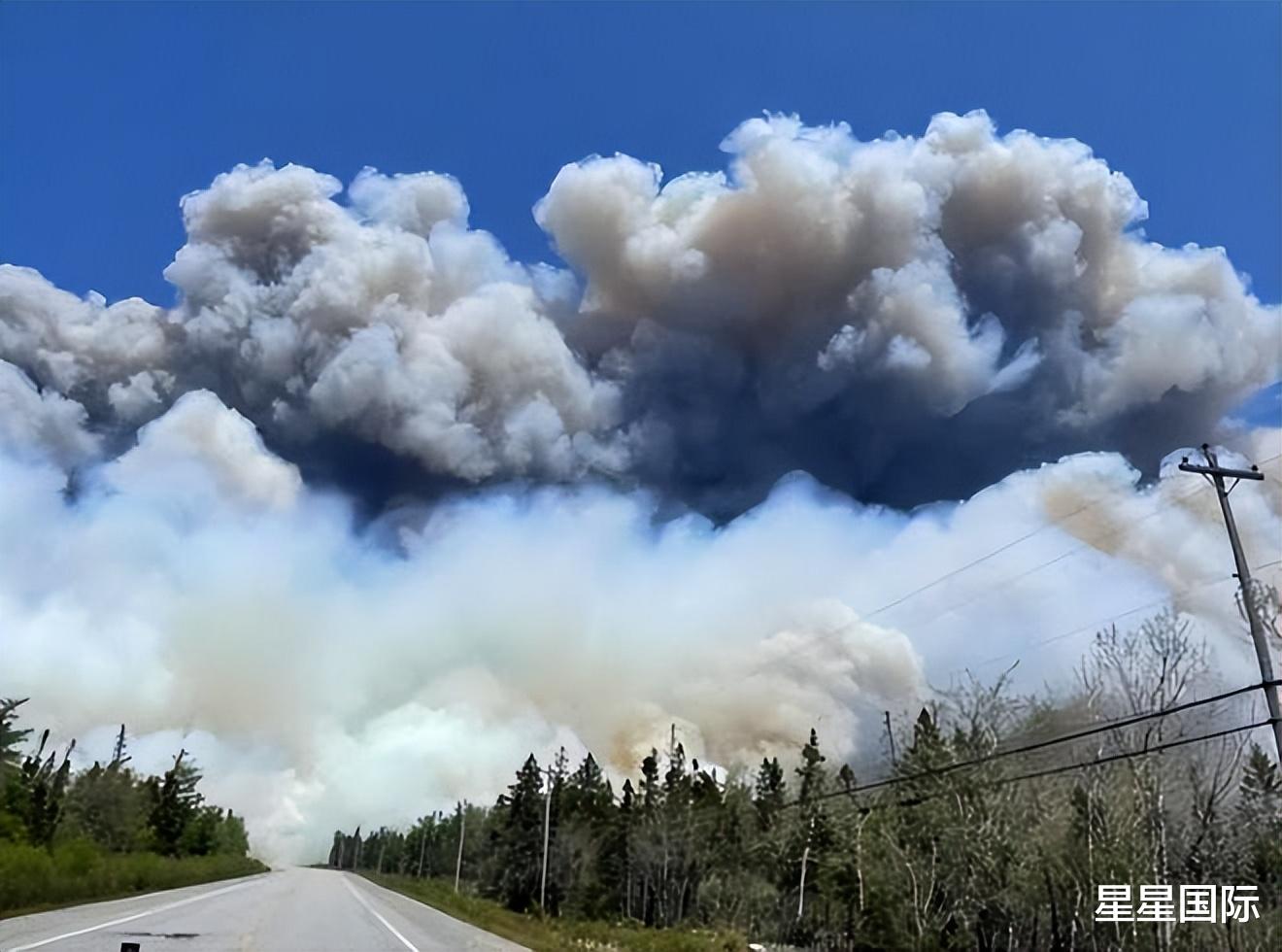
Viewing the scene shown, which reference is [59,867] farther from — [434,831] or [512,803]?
[434,831]

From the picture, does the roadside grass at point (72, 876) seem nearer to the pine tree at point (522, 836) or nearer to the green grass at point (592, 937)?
the green grass at point (592, 937)

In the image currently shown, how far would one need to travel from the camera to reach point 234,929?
29.2m

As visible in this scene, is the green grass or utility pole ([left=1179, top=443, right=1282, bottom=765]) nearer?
utility pole ([left=1179, top=443, right=1282, bottom=765])

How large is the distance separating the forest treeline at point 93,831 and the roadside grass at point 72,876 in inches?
1.7

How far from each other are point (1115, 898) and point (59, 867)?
36991mm

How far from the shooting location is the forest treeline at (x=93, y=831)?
123 feet

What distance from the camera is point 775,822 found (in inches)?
2352

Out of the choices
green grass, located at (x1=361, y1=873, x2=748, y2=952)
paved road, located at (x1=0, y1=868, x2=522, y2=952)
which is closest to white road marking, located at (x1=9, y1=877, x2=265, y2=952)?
paved road, located at (x1=0, y1=868, x2=522, y2=952)

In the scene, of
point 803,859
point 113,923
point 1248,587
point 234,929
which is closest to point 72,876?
point 113,923

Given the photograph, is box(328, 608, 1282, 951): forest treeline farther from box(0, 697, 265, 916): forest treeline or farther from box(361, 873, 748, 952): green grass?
box(0, 697, 265, 916): forest treeline

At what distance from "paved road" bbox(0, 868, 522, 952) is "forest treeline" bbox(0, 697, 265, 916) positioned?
5.95 feet

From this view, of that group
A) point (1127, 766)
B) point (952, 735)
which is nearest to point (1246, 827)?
point (1127, 766)

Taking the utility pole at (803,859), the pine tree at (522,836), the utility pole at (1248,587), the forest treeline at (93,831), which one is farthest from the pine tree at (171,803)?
the utility pole at (1248,587)

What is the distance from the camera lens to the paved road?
23.4m
